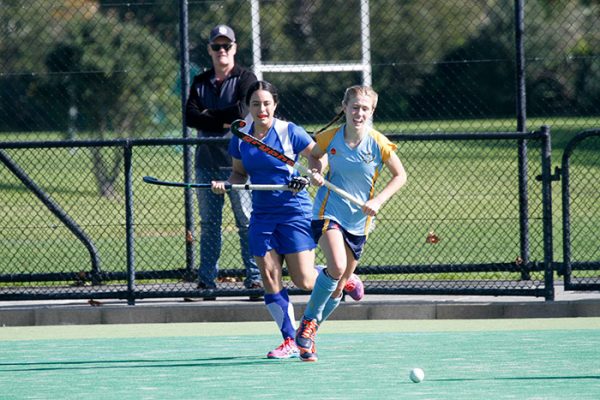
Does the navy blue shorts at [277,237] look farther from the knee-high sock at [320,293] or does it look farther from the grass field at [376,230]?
the grass field at [376,230]

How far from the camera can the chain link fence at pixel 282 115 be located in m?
12.1

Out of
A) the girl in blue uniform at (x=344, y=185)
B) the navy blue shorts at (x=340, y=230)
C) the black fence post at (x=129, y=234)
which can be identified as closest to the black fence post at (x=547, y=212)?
the girl in blue uniform at (x=344, y=185)

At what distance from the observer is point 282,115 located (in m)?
16.4

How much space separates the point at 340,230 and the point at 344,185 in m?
0.30

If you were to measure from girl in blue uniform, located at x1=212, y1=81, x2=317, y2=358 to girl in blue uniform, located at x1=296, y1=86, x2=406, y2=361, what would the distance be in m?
0.17

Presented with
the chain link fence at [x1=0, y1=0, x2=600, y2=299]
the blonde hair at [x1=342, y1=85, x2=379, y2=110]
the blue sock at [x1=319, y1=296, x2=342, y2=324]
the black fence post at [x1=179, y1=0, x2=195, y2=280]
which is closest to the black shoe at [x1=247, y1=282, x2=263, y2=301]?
the chain link fence at [x1=0, y1=0, x2=600, y2=299]

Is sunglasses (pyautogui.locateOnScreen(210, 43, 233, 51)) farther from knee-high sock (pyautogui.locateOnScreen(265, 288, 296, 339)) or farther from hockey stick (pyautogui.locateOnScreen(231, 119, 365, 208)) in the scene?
knee-high sock (pyautogui.locateOnScreen(265, 288, 296, 339))

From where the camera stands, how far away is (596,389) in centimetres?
782

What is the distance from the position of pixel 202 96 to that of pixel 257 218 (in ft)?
7.87

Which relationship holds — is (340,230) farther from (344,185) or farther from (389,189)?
(389,189)

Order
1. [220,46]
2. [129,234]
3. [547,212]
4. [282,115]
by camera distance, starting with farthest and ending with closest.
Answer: [282,115] → [129,234] → [220,46] → [547,212]

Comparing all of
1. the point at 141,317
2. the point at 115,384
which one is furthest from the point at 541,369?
the point at 141,317

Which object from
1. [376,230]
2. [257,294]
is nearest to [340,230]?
[257,294]

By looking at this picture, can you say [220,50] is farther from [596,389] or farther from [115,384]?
[596,389]
